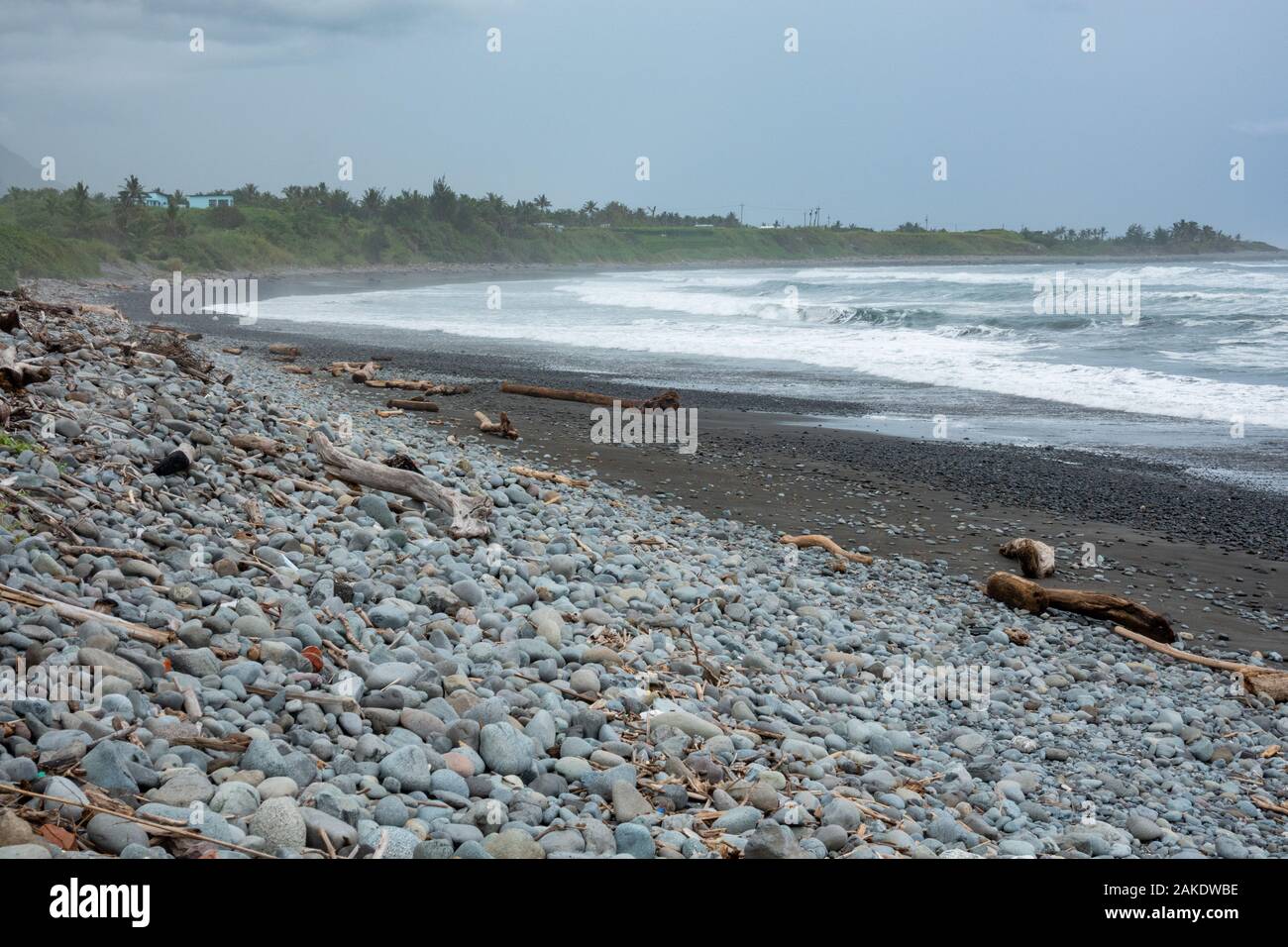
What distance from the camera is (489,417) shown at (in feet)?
44.1

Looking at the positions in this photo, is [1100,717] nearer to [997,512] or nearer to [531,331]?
[997,512]

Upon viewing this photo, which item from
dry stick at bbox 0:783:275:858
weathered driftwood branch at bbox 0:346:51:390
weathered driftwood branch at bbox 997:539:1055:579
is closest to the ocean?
weathered driftwood branch at bbox 997:539:1055:579

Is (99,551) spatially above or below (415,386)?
below

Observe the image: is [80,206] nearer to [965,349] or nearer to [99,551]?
[965,349]

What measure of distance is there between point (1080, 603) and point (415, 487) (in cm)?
507

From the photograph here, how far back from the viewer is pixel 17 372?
21.3 feet

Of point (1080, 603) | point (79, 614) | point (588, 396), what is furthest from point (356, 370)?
point (79, 614)

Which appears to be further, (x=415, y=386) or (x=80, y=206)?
(x=80, y=206)

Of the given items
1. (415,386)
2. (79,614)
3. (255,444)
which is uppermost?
(415,386)

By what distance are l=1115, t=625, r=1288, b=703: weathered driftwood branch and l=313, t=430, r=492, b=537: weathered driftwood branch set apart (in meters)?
4.69

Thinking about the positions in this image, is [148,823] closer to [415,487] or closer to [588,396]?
[415,487]

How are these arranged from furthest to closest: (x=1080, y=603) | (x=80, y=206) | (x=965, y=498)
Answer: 1. (x=80, y=206)
2. (x=965, y=498)
3. (x=1080, y=603)

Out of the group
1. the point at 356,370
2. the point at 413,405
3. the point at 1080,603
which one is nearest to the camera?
the point at 1080,603
